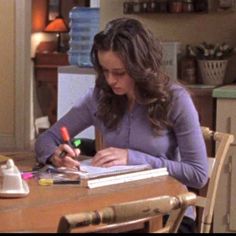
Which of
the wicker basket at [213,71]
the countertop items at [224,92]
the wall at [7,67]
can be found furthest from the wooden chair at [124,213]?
the wall at [7,67]

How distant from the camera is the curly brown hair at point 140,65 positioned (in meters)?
1.99

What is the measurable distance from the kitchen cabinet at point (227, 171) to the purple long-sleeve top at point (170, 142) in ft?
3.26

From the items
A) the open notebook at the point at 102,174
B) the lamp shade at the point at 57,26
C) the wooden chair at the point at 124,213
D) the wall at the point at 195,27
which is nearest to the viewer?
the wooden chair at the point at 124,213

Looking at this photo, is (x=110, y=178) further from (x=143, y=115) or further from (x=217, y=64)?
(x=217, y=64)

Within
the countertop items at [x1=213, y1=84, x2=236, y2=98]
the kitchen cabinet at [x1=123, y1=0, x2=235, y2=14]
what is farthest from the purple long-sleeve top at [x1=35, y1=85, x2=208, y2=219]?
the kitchen cabinet at [x1=123, y1=0, x2=235, y2=14]

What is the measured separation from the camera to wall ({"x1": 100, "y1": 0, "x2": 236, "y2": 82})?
3.54 meters

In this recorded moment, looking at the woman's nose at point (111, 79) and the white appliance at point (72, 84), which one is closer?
the woman's nose at point (111, 79)

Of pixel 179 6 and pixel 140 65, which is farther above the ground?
pixel 179 6

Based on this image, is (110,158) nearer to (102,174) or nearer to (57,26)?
(102,174)

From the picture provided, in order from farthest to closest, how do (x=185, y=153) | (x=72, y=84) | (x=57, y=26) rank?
1. (x=57, y=26)
2. (x=72, y=84)
3. (x=185, y=153)

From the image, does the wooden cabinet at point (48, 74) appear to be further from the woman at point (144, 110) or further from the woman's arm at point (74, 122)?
the woman at point (144, 110)

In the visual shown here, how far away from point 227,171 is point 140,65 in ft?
4.20

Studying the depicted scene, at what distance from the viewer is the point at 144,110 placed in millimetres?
2047

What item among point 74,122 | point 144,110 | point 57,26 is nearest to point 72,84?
point 74,122
